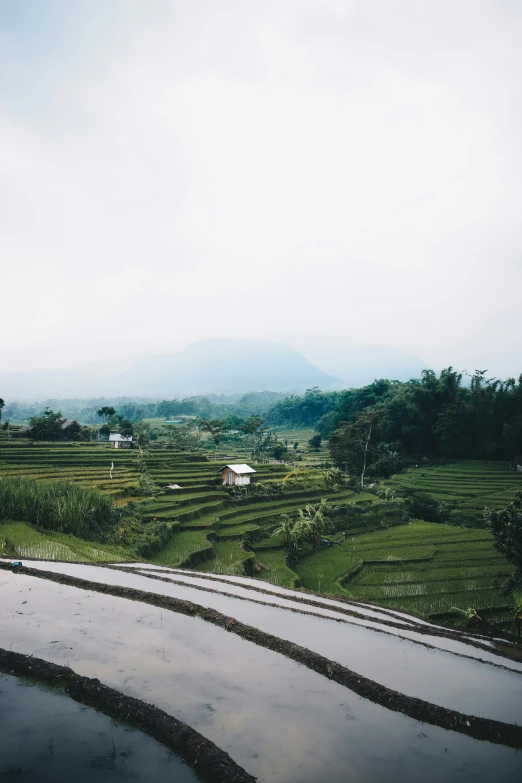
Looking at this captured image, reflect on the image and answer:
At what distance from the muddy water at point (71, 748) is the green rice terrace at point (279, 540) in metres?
8.32

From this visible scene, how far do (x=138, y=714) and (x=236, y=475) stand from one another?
2626 centimetres

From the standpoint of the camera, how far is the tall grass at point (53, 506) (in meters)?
16.2

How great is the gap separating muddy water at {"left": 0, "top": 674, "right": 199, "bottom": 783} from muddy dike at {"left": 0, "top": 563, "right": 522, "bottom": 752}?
0.18 m

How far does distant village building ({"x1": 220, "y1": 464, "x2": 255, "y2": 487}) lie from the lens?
30734 millimetres

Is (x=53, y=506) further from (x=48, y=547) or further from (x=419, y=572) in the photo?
(x=419, y=572)

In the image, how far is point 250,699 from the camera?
522cm

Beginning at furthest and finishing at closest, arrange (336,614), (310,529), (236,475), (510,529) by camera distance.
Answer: (236,475) < (310,529) < (510,529) < (336,614)

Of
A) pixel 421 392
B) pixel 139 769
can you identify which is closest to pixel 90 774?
pixel 139 769

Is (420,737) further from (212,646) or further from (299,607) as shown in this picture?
(299,607)

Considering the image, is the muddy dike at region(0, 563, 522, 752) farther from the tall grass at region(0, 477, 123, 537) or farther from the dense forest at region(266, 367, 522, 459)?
the dense forest at region(266, 367, 522, 459)

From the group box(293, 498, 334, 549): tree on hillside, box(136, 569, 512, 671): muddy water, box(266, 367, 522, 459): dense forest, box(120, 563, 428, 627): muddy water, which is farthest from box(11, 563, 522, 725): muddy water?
box(266, 367, 522, 459): dense forest

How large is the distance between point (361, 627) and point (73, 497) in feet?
38.8

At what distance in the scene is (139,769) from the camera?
3982mm

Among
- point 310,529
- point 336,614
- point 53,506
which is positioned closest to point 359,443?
point 310,529
